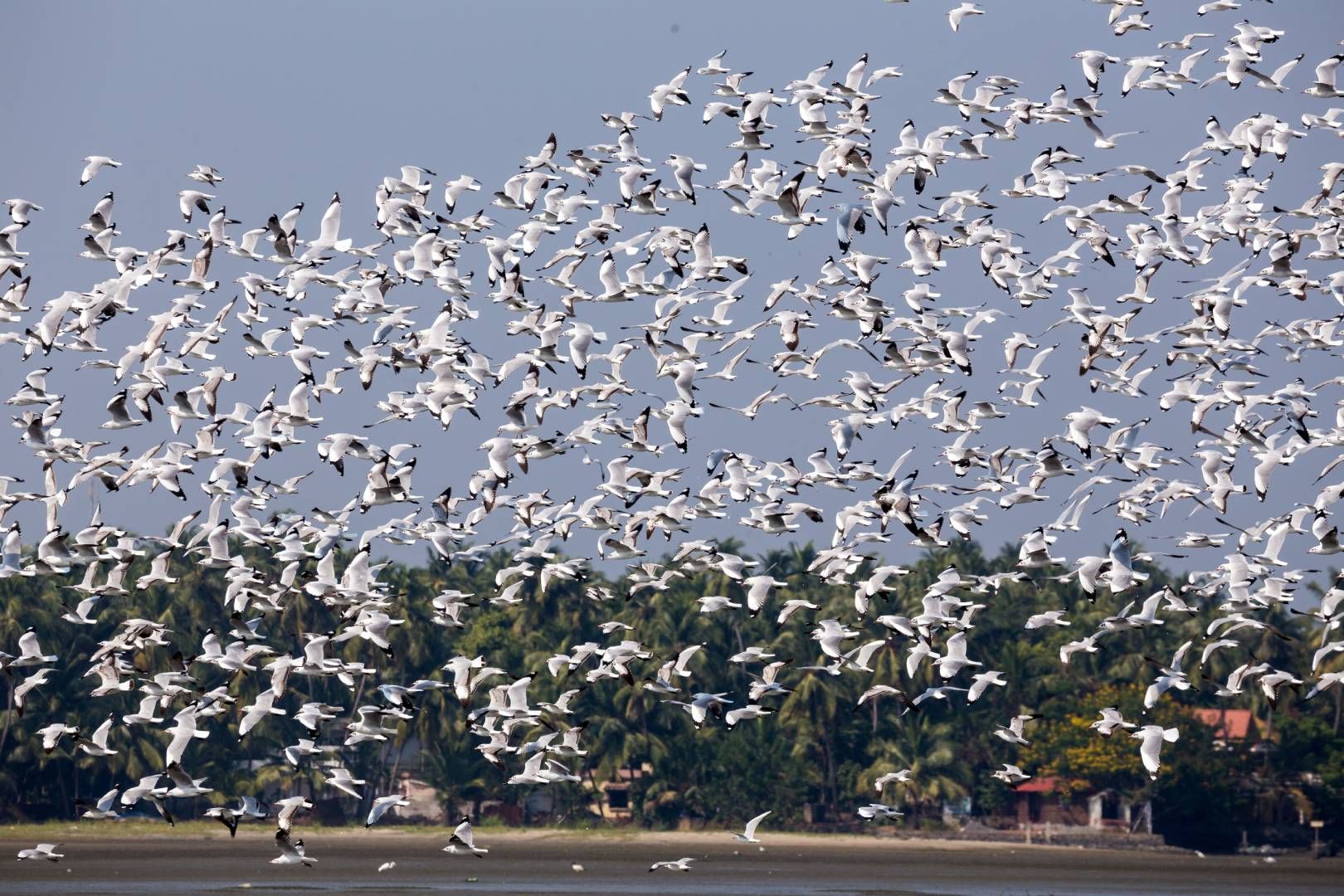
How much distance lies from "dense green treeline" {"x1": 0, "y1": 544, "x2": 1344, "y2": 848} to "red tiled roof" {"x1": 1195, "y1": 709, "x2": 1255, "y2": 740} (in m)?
0.77

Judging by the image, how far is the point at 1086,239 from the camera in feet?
140

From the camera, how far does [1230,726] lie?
87.3m

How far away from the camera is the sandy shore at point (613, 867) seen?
191ft

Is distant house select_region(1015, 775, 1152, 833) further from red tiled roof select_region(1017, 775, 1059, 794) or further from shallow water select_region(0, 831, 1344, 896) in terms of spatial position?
shallow water select_region(0, 831, 1344, 896)

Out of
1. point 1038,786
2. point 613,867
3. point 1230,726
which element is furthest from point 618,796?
point 1230,726

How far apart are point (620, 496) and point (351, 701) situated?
51082mm

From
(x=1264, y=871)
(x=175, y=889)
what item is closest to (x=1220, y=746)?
(x=1264, y=871)

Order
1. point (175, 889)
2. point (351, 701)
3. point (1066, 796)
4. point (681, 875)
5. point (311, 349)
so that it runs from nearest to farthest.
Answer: point (311, 349) < point (175, 889) < point (681, 875) < point (1066, 796) < point (351, 701)

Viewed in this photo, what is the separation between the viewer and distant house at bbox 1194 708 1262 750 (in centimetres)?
8131

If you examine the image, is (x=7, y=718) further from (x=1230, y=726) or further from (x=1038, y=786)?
(x=1230, y=726)

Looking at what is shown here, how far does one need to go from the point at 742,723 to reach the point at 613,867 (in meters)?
18.8

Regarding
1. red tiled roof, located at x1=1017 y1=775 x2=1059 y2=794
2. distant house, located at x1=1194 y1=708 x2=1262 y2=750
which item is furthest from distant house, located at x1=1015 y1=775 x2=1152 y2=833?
distant house, located at x1=1194 y1=708 x2=1262 y2=750

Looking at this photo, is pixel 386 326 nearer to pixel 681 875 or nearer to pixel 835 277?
pixel 835 277

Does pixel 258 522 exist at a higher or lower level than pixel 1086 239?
lower
